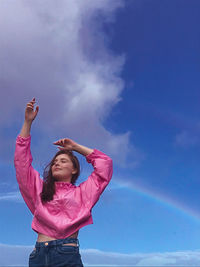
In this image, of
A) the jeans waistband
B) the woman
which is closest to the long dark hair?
the woman

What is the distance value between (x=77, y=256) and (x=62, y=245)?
0.25 metres

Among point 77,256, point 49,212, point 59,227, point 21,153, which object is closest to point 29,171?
point 21,153

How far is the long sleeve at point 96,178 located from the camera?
495 centimetres

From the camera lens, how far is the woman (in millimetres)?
4309

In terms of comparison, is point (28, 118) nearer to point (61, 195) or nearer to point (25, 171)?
point (25, 171)

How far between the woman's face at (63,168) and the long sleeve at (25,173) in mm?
345

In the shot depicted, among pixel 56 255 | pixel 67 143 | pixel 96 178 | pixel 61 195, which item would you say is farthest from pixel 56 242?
pixel 67 143

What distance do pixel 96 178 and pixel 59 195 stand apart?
2.16ft

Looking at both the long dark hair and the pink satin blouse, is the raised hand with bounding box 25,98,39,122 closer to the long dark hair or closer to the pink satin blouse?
the pink satin blouse

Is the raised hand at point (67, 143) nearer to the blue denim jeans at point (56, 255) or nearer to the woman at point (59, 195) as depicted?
the woman at point (59, 195)

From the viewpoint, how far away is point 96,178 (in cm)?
517

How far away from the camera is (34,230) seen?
4652 mm

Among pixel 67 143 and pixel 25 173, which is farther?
pixel 67 143

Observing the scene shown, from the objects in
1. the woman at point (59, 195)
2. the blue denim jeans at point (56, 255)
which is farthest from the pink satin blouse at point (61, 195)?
the blue denim jeans at point (56, 255)
